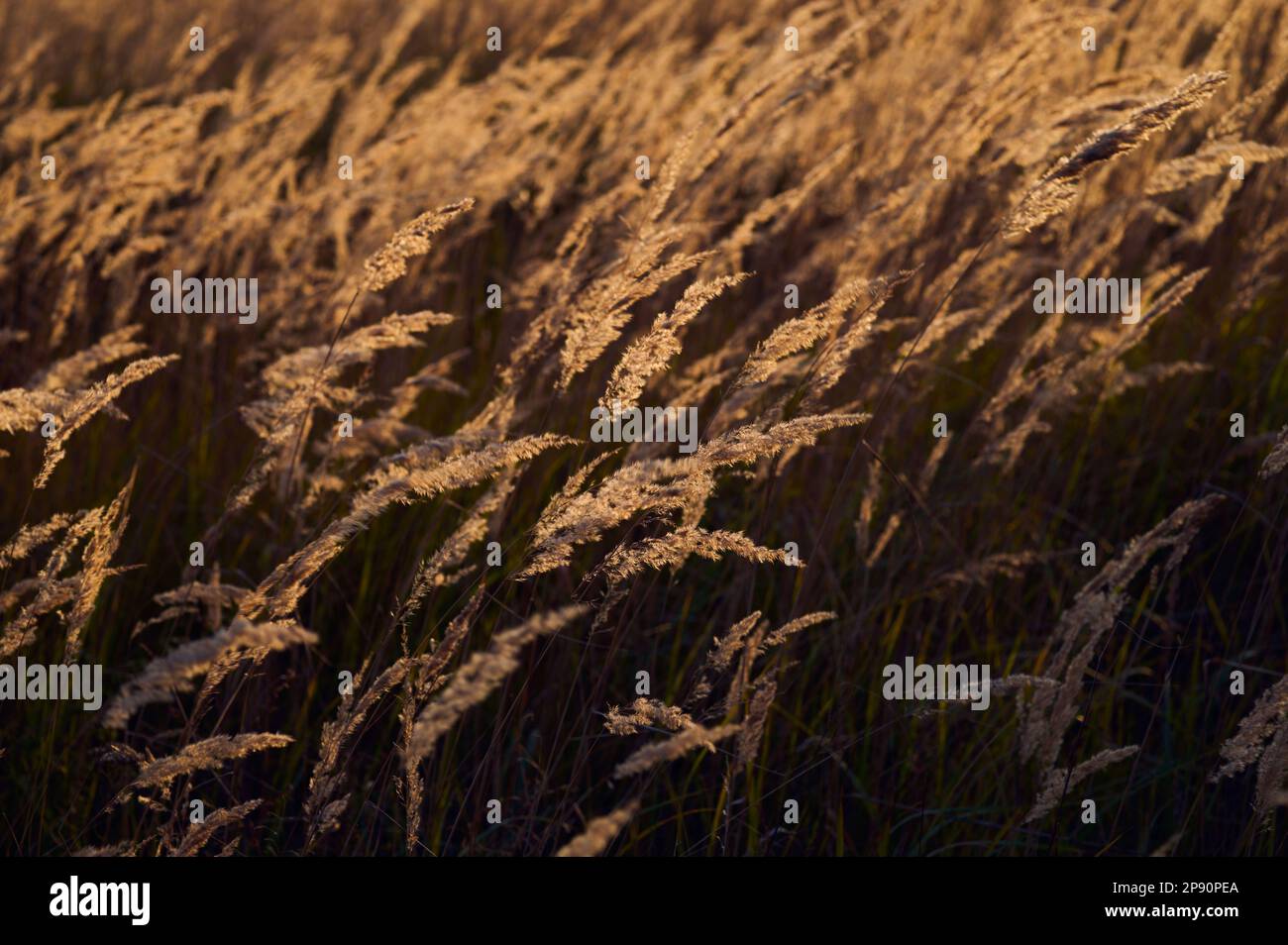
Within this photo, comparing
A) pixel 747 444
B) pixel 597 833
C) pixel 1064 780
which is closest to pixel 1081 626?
pixel 1064 780

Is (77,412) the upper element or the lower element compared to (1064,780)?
upper

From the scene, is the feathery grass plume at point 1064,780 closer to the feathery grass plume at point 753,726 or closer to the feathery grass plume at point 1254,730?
the feathery grass plume at point 1254,730

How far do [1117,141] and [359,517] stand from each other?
1242mm

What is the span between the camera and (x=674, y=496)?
1604mm

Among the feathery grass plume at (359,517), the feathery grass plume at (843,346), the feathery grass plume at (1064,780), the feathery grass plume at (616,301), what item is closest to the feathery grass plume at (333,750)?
the feathery grass plume at (359,517)

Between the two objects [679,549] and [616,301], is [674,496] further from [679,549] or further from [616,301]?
[616,301]

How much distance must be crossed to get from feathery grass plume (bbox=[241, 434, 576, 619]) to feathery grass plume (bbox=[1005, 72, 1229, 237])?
90 cm

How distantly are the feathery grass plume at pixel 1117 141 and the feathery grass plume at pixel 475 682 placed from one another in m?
1.07

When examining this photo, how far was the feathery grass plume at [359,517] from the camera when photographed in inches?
63.4

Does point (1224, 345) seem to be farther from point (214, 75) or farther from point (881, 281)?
point (214, 75)

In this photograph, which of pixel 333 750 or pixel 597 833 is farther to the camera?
pixel 333 750

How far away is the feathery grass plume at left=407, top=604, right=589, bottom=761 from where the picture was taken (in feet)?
4.15

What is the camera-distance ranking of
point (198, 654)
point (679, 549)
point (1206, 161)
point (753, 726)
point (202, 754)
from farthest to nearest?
1. point (1206, 161)
2. point (753, 726)
3. point (679, 549)
4. point (202, 754)
5. point (198, 654)
